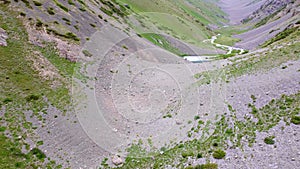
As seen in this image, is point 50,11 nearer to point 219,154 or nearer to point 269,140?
point 219,154

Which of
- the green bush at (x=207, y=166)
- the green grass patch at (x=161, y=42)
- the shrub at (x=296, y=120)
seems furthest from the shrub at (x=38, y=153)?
the green grass patch at (x=161, y=42)

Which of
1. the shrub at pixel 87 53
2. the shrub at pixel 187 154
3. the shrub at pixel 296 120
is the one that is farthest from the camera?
the shrub at pixel 87 53

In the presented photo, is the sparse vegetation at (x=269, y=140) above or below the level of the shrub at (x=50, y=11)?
above

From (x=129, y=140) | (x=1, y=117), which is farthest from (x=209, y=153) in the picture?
(x=1, y=117)

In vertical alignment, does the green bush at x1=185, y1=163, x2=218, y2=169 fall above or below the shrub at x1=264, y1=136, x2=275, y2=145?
below

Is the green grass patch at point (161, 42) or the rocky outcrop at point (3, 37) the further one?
the green grass patch at point (161, 42)

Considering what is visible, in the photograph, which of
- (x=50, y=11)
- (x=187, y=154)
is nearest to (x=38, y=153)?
(x=187, y=154)

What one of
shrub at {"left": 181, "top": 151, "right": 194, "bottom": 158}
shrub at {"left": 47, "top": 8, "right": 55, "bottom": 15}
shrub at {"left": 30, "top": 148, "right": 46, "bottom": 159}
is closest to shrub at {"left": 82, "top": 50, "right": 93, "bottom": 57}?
shrub at {"left": 47, "top": 8, "right": 55, "bottom": 15}

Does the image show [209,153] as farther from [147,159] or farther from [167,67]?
[167,67]

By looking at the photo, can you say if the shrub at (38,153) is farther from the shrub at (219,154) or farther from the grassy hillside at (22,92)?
the shrub at (219,154)

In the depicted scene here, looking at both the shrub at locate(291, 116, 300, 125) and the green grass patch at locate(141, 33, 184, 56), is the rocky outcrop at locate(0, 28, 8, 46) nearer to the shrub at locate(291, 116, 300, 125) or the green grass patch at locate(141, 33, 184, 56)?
the shrub at locate(291, 116, 300, 125)

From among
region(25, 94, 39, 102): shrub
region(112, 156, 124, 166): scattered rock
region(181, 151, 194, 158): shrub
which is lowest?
region(25, 94, 39, 102): shrub
